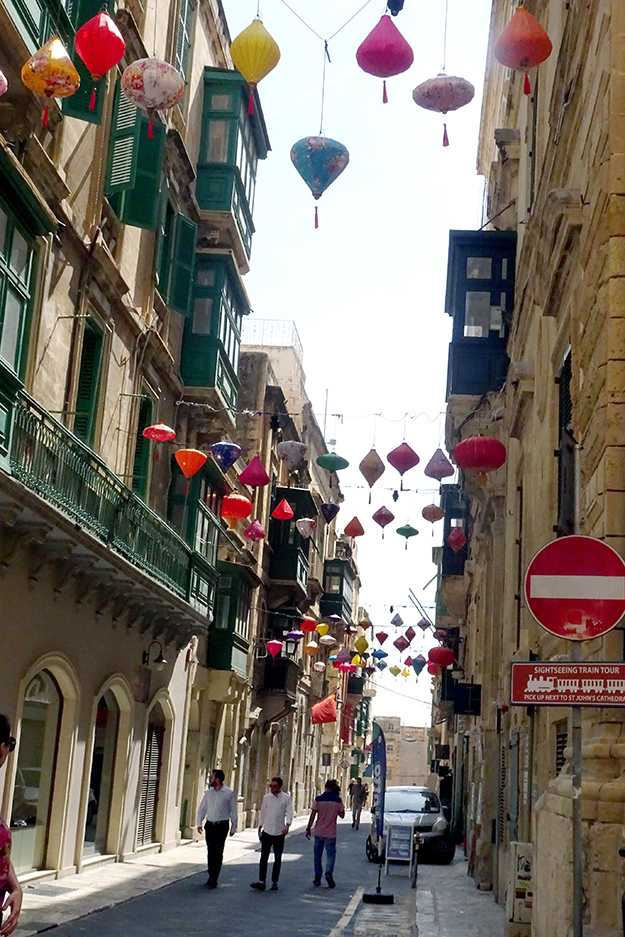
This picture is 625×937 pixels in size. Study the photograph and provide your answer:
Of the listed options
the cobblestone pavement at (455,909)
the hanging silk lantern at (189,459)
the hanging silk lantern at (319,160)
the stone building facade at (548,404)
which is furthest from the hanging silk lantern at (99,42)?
the cobblestone pavement at (455,909)

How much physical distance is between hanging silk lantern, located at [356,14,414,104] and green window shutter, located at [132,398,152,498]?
10.8 meters

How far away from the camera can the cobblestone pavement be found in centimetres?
1267

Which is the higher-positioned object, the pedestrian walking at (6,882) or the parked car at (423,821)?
the pedestrian walking at (6,882)

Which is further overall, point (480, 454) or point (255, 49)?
point (480, 454)

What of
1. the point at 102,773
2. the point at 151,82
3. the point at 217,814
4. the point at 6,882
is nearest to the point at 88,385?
the point at 151,82

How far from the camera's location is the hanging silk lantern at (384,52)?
10.9m

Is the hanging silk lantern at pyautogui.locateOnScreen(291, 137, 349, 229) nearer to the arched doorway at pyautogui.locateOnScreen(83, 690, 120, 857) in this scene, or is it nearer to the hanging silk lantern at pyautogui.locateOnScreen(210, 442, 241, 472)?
the hanging silk lantern at pyautogui.locateOnScreen(210, 442, 241, 472)

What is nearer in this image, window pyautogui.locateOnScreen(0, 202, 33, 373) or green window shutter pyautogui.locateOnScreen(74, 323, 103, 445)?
window pyautogui.locateOnScreen(0, 202, 33, 373)

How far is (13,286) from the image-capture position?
1357 cm

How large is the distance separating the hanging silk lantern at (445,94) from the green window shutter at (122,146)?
20.1 ft

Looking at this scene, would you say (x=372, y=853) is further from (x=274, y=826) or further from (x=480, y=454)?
(x=480, y=454)

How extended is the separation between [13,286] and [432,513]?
14121 millimetres

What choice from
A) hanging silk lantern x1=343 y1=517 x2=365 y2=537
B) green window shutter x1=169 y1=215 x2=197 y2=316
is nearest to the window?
green window shutter x1=169 y1=215 x2=197 y2=316

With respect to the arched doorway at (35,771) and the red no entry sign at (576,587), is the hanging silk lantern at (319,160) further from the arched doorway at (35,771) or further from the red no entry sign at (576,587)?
the red no entry sign at (576,587)
